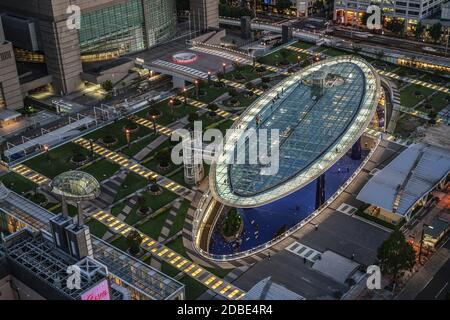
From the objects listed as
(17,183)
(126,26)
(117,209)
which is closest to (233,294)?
(117,209)

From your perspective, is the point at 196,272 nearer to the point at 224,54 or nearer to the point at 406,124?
the point at 406,124

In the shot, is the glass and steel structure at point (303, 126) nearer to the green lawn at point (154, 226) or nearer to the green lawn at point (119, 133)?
the green lawn at point (154, 226)

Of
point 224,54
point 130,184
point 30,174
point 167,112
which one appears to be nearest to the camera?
point 130,184

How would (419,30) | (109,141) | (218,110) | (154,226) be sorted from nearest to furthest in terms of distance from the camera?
(154,226)
(109,141)
(218,110)
(419,30)

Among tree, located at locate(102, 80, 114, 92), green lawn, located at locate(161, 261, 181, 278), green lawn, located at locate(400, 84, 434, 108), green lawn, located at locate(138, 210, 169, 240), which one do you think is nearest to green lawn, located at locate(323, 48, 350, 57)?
green lawn, located at locate(400, 84, 434, 108)

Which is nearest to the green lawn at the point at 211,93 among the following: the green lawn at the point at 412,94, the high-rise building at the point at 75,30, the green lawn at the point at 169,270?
the high-rise building at the point at 75,30

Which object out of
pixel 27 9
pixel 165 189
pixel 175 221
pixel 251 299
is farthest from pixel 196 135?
pixel 27 9

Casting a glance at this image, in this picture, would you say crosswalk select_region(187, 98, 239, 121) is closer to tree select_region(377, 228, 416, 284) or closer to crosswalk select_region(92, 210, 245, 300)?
crosswalk select_region(92, 210, 245, 300)
